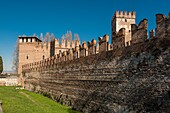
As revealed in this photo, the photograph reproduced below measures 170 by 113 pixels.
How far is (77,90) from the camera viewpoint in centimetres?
1441

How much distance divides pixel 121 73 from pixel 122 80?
29 cm

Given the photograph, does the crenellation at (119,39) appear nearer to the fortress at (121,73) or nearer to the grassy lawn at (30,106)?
the fortress at (121,73)

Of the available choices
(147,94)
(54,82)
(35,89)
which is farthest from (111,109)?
(35,89)

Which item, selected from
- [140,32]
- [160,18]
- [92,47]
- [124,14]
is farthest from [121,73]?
[124,14]

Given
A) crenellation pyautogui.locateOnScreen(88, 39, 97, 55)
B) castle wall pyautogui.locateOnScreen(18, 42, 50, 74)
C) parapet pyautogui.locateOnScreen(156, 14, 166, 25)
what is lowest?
crenellation pyautogui.locateOnScreen(88, 39, 97, 55)

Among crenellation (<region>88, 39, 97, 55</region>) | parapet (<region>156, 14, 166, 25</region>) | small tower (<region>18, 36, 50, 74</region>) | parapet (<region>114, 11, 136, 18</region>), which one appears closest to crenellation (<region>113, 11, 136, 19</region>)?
parapet (<region>114, 11, 136, 18</region>)

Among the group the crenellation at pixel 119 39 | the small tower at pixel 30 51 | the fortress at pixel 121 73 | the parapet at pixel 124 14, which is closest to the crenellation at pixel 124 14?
the parapet at pixel 124 14

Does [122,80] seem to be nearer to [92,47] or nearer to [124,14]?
[92,47]

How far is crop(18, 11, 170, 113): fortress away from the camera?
7.73m

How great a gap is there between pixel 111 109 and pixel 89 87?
269 centimetres

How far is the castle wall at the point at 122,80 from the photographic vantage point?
7.70 m

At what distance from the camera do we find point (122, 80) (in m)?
9.67

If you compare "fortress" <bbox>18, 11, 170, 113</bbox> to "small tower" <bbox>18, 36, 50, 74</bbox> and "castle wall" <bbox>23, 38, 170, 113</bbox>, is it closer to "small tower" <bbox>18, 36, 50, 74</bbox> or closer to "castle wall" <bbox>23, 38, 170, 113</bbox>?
"castle wall" <bbox>23, 38, 170, 113</bbox>

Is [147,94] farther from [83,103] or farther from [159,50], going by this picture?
[83,103]
